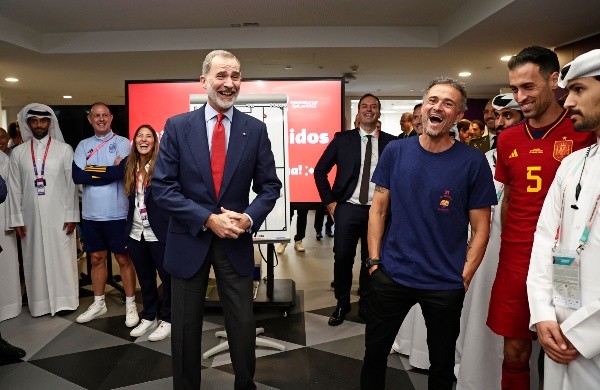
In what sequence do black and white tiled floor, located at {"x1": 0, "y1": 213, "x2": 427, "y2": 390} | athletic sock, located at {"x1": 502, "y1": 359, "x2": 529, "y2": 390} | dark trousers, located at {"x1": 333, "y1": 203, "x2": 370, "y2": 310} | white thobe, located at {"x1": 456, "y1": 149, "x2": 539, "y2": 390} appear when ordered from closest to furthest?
athletic sock, located at {"x1": 502, "y1": 359, "x2": 529, "y2": 390}
white thobe, located at {"x1": 456, "y1": 149, "x2": 539, "y2": 390}
black and white tiled floor, located at {"x1": 0, "y1": 213, "x2": 427, "y2": 390}
dark trousers, located at {"x1": 333, "y1": 203, "x2": 370, "y2": 310}

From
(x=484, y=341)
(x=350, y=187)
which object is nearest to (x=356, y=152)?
(x=350, y=187)

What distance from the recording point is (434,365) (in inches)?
71.1

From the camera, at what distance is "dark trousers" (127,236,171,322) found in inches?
124

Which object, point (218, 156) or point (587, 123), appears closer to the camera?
point (587, 123)

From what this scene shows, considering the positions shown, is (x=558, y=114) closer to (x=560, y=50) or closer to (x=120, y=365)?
(x=120, y=365)

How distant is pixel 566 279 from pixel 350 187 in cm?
208

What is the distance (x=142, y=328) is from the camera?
3.24 metres

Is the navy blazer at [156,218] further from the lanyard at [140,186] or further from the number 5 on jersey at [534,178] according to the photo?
the number 5 on jersey at [534,178]

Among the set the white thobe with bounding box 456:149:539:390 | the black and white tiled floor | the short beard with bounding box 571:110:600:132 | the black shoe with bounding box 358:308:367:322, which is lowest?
the black and white tiled floor

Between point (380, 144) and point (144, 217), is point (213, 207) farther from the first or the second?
point (380, 144)

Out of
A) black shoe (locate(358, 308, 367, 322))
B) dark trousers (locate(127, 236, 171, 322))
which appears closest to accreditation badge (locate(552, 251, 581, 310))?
black shoe (locate(358, 308, 367, 322))

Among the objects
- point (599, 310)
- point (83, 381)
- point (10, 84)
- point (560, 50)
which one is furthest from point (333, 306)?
point (10, 84)

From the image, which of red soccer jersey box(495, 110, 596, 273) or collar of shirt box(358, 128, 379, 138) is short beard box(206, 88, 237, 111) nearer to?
red soccer jersey box(495, 110, 596, 273)

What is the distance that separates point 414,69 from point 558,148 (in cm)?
732
